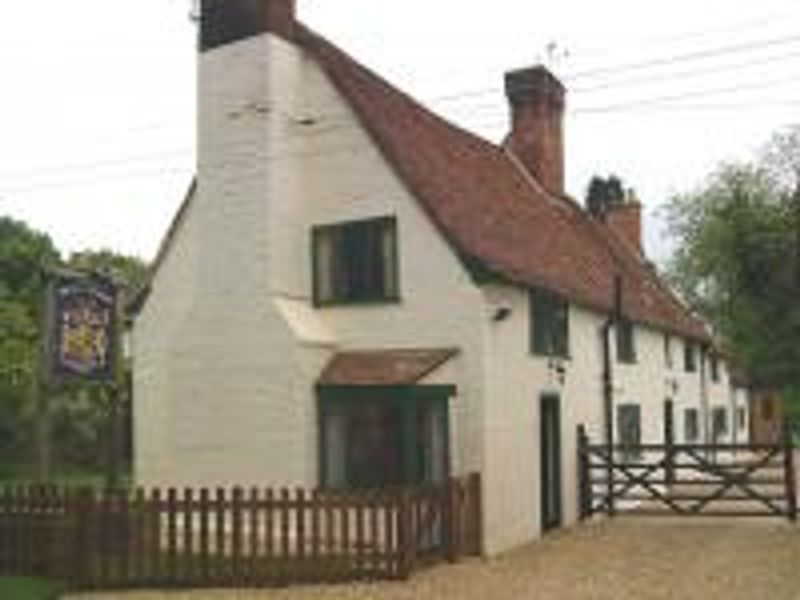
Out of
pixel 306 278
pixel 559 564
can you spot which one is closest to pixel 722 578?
pixel 559 564

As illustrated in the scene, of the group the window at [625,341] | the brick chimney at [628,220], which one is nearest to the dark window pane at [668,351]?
the window at [625,341]

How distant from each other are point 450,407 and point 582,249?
33.6ft

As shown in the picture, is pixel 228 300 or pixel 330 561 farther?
pixel 228 300

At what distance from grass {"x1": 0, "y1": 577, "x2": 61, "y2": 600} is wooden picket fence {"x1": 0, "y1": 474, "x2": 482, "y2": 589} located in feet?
0.95

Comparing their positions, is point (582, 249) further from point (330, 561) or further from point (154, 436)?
point (330, 561)

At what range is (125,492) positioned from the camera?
1723 cm

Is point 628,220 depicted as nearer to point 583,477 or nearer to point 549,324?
point 583,477

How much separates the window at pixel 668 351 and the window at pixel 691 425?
289 cm

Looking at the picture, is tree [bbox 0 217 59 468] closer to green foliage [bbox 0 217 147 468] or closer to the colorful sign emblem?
green foliage [bbox 0 217 147 468]

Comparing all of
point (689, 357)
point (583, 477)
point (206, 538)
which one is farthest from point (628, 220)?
point (206, 538)

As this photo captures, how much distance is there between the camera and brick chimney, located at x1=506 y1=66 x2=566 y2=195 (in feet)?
102

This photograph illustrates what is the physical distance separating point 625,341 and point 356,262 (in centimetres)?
984

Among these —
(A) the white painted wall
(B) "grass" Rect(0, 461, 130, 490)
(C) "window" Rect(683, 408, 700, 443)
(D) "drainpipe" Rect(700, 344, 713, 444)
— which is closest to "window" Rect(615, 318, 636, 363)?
(C) "window" Rect(683, 408, 700, 443)

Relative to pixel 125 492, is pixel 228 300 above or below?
above
